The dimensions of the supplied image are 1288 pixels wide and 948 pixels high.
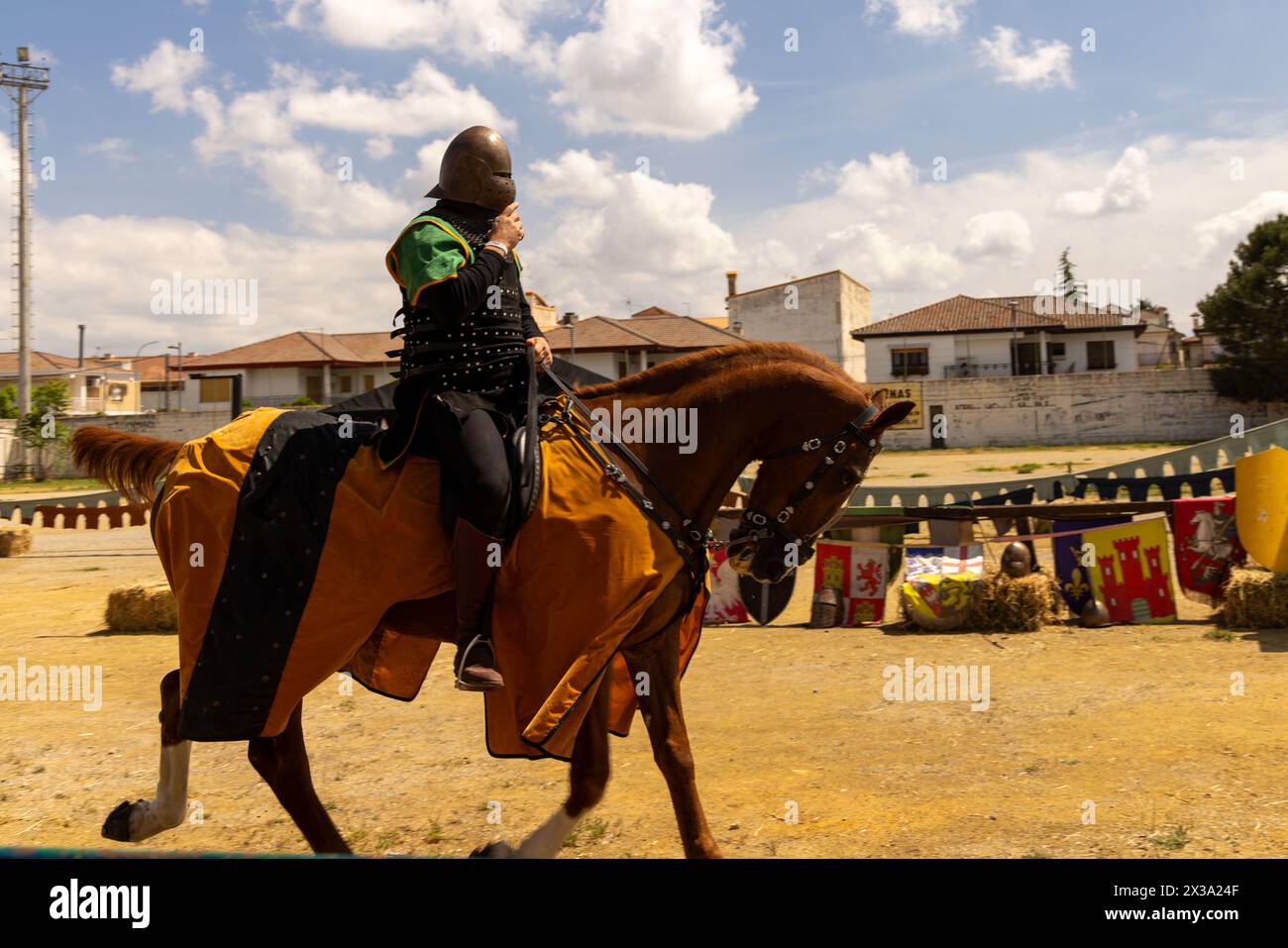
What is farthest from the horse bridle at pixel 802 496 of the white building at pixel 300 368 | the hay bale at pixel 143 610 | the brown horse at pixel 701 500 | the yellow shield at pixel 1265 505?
the white building at pixel 300 368

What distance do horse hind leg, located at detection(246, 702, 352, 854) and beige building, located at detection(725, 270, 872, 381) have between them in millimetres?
58605

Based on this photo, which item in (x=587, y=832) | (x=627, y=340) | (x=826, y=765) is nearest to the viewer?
(x=587, y=832)

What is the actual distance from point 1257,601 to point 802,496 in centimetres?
668

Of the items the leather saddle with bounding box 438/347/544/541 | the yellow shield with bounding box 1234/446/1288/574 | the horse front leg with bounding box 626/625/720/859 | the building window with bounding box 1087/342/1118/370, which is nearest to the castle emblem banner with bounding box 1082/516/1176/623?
the yellow shield with bounding box 1234/446/1288/574

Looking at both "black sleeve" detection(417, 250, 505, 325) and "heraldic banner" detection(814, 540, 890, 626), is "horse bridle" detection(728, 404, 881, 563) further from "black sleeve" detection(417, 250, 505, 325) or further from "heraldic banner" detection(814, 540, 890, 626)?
"heraldic banner" detection(814, 540, 890, 626)

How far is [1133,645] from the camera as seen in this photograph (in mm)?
8711

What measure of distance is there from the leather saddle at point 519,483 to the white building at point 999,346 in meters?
58.7

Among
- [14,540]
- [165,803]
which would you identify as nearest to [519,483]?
[165,803]

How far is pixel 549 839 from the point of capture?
418cm

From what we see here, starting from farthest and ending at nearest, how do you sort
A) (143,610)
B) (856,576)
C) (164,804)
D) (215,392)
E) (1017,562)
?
(215,392)
(143,610)
(856,576)
(1017,562)
(164,804)

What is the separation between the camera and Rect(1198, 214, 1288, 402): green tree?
4459 centimetres

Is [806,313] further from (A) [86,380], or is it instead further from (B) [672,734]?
(B) [672,734]
